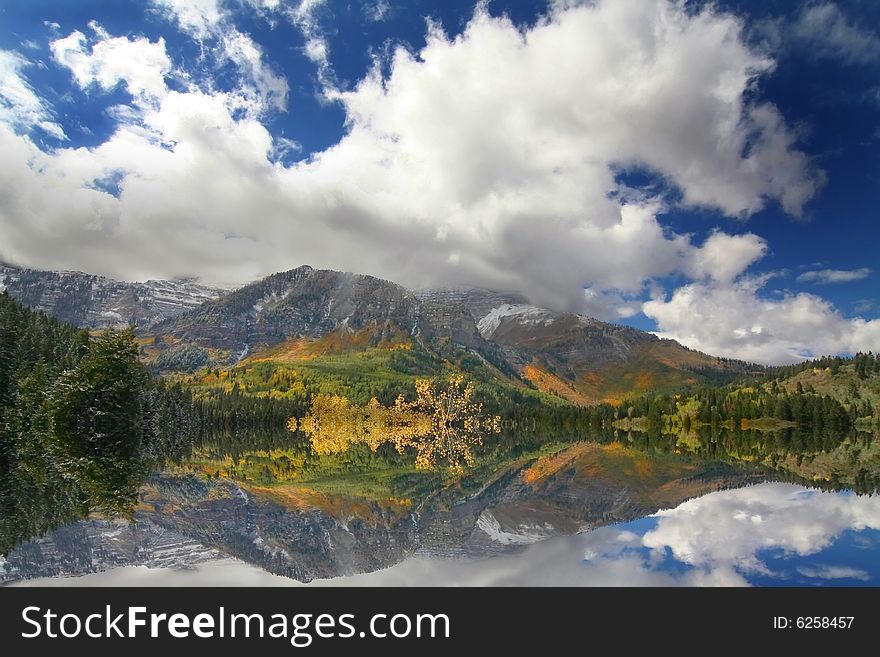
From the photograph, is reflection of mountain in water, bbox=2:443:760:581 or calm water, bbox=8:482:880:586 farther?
reflection of mountain in water, bbox=2:443:760:581

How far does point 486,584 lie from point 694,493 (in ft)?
89.7

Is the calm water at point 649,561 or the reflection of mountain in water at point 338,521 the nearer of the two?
the calm water at point 649,561

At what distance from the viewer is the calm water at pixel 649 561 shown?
17.2 m

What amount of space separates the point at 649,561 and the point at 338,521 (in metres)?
20.1

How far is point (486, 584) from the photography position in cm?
1648

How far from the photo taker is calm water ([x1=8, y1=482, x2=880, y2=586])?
56.4ft

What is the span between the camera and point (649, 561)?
19422mm

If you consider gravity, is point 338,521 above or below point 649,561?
below

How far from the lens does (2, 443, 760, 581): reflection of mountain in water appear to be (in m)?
22.0

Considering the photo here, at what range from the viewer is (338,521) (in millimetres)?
34781

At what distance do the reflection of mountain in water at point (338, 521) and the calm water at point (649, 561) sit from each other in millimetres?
1106

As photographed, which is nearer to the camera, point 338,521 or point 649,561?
point 649,561

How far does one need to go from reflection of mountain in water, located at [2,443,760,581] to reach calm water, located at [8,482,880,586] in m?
1.11
